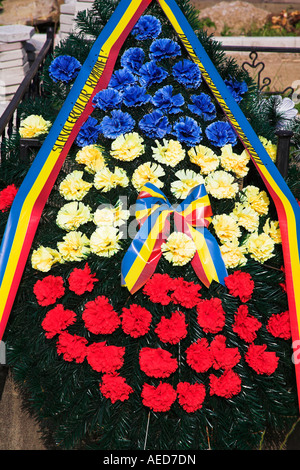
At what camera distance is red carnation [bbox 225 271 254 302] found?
91.0 inches

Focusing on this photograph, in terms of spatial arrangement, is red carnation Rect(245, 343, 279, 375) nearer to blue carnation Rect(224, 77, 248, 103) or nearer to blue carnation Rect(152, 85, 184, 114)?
blue carnation Rect(152, 85, 184, 114)

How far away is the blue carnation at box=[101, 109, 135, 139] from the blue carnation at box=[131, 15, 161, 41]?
481mm

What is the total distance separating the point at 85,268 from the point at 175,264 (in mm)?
418

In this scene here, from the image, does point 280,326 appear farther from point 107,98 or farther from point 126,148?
point 107,98

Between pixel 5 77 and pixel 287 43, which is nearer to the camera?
pixel 5 77

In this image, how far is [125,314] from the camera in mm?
2250

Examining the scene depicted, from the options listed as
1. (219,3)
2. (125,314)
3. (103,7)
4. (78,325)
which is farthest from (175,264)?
(219,3)

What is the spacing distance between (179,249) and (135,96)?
87cm

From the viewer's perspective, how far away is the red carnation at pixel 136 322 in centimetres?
222

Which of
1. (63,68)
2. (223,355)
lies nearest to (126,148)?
(63,68)

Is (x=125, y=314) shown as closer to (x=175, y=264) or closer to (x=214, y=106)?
(x=175, y=264)

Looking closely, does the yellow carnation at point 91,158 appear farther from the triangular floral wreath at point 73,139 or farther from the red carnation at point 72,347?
the red carnation at point 72,347

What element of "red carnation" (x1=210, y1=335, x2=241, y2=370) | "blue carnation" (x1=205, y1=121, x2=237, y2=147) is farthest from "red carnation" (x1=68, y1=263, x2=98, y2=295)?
"blue carnation" (x1=205, y1=121, x2=237, y2=147)

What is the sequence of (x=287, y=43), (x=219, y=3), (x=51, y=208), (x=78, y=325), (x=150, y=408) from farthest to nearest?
(x=219, y=3) → (x=287, y=43) → (x=51, y=208) → (x=78, y=325) → (x=150, y=408)
